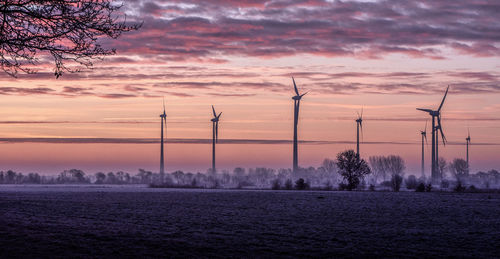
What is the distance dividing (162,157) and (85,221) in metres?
119

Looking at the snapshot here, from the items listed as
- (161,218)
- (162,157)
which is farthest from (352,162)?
(161,218)

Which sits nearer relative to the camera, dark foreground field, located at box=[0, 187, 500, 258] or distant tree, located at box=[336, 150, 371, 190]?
dark foreground field, located at box=[0, 187, 500, 258]

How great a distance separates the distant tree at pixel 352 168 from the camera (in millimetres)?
114188

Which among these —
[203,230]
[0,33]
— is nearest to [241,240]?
[203,230]

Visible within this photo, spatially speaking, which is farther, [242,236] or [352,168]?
[352,168]

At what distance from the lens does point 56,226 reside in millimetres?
30375

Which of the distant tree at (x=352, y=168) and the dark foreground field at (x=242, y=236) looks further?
the distant tree at (x=352, y=168)

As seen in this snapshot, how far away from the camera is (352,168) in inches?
4518

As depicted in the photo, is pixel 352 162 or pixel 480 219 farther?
pixel 352 162

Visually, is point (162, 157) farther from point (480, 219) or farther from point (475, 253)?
point (475, 253)

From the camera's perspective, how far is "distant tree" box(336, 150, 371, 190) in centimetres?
11419

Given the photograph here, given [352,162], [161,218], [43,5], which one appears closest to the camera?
[43,5]

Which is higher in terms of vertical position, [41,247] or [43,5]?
[43,5]

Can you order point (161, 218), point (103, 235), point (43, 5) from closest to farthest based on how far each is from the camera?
point (43, 5) → point (103, 235) → point (161, 218)
